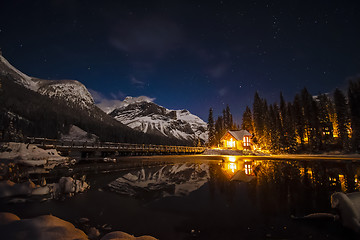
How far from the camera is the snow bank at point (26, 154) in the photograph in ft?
64.3

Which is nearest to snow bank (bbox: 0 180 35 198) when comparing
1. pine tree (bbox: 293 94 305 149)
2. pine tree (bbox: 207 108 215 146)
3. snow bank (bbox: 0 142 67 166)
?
snow bank (bbox: 0 142 67 166)

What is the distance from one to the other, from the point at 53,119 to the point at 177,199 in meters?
102

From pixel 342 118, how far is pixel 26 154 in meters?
61.3

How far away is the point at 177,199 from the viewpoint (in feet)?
26.0

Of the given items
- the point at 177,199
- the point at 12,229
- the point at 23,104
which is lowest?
the point at 177,199

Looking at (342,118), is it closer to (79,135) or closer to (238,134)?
(238,134)

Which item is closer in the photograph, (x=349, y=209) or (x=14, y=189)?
(x=349, y=209)

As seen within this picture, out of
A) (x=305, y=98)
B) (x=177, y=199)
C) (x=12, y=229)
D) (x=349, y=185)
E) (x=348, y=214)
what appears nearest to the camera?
(x=12, y=229)

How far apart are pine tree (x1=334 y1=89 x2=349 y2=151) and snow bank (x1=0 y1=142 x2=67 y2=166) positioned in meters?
55.2

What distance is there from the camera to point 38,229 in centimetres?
414

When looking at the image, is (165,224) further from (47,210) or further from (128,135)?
(128,135)

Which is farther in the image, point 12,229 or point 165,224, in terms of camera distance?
point 165,224

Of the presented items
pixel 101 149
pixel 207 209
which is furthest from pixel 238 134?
pixel 207 209

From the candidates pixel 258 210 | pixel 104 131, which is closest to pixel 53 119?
pixel 104 131
